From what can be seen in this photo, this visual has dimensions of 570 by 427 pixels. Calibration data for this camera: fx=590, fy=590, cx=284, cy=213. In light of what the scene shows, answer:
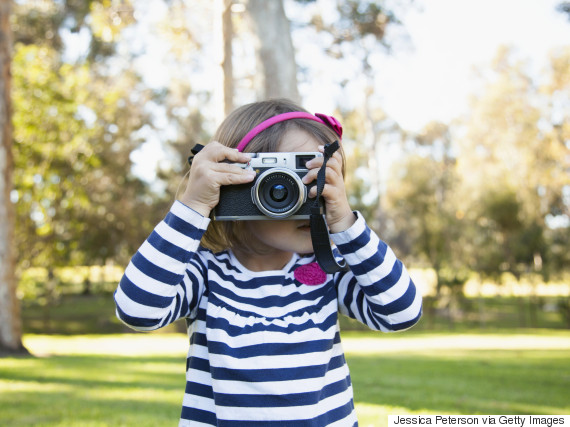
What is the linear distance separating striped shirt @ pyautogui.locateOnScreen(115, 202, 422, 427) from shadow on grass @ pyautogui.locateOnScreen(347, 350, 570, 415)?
2.77 metres

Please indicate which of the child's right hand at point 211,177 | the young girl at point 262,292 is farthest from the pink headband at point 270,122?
the child's right hand at point 211,177

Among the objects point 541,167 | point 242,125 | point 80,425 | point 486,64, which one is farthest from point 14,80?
point 486,64

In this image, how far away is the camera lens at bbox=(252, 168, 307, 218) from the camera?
1.51 meters

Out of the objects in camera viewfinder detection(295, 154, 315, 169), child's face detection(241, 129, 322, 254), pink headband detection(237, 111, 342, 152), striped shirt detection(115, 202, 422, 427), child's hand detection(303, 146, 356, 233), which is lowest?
striped shirt detection(115, 202, 422, 427)

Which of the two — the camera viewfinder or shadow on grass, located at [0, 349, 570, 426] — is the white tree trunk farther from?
Answer: the camera viewfinder

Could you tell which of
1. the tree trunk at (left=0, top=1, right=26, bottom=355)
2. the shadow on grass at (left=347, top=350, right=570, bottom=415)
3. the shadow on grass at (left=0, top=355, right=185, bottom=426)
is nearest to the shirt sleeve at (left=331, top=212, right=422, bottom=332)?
the shadow on grass at (left=0, top=355, right=185, bottom=426)

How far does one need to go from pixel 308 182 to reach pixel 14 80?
11592 millimetres

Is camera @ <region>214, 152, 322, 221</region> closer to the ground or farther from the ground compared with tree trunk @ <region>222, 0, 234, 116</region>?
closer to the ground

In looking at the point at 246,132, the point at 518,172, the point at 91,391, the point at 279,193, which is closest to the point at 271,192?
the point at 279,193

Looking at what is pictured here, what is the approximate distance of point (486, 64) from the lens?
86.4 ft

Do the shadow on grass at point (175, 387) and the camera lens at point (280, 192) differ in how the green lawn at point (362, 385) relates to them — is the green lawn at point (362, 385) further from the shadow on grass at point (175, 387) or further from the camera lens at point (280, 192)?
the camera lens at point (280, 192)

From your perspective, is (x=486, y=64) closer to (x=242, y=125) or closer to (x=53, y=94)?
(x=53, y=94)

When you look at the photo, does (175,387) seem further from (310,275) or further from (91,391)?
(310,275)

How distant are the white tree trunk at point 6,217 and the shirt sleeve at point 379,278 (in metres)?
8.21
